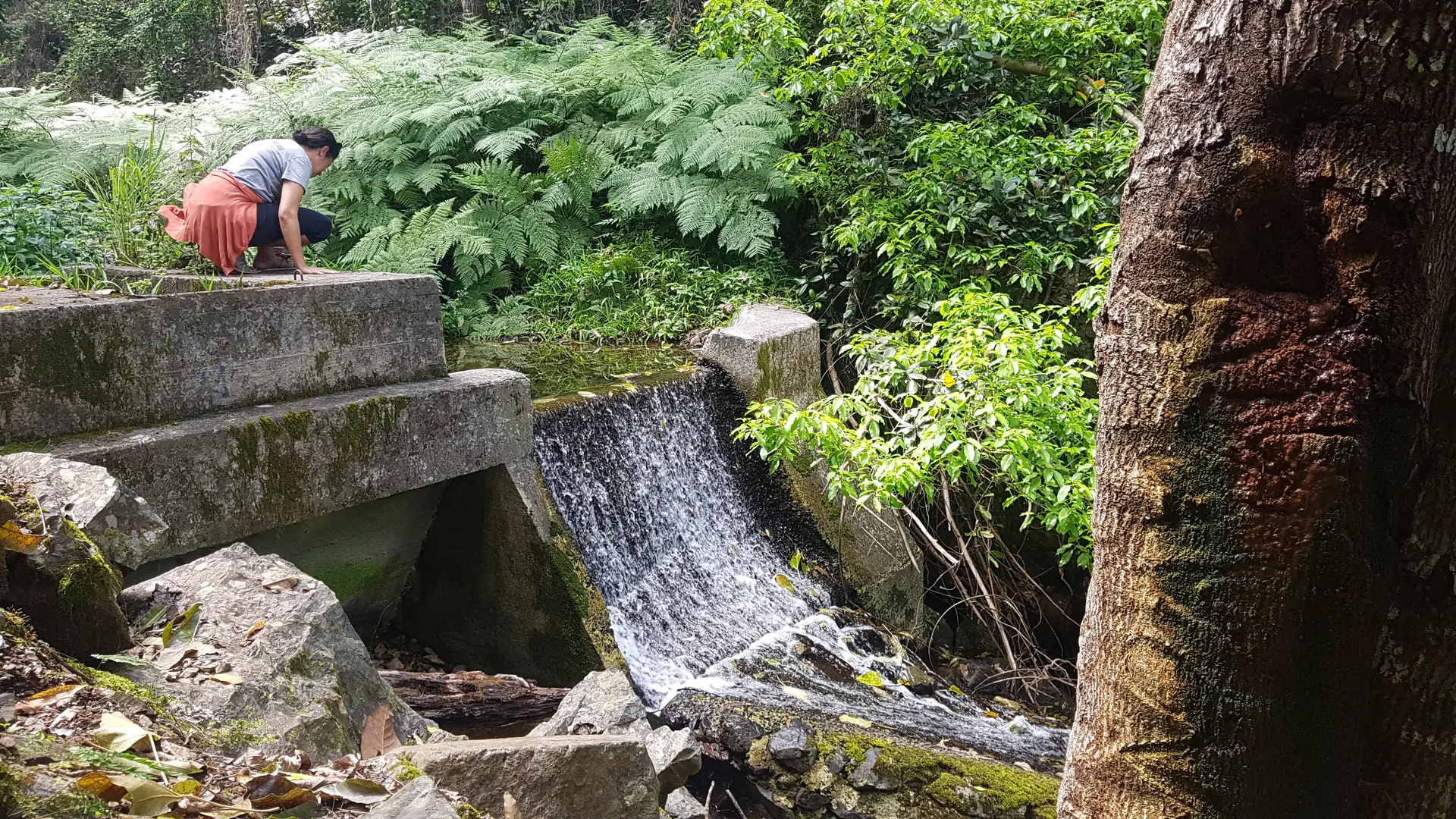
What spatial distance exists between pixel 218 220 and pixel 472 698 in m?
2.67

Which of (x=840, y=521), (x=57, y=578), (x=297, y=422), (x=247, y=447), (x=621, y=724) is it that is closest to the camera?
(x=57, y=578)

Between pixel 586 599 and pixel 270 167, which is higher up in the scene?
pixel 270 167

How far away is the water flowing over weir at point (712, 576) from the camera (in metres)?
5.27

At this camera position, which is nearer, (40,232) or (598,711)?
(598,711)

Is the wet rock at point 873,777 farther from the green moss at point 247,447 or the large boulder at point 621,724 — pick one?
the green moss at point 247,447

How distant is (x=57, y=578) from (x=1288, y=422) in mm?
2881

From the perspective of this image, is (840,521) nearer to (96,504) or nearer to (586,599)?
(586,599)

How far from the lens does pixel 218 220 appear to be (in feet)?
16.2

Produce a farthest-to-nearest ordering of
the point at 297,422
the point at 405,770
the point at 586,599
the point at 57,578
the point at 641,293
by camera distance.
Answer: the point at 641,293, the point at 586,599, the point at 297,422, the point at 57,578, the point at 405,770

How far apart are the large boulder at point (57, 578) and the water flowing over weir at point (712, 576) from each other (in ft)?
9.01

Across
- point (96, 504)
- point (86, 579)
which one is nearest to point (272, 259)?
point (96, 504)

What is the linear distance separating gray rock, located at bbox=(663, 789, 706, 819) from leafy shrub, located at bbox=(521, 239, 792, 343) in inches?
179

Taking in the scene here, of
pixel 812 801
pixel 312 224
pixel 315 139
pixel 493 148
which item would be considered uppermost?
pixel 493 148

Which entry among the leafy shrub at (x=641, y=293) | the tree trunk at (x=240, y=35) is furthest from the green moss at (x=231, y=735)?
the tree trunk at (x=240, y=35)
